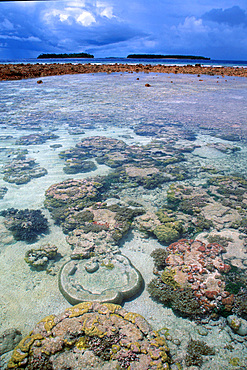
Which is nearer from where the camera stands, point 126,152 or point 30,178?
point 30,178

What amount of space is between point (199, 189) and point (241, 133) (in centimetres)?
473

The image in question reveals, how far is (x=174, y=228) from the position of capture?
12.3 feet

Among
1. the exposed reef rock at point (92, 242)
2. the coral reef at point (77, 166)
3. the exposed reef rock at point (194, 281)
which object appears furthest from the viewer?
the coral reef at point (77, 166)

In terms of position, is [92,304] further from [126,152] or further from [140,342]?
[126,152]

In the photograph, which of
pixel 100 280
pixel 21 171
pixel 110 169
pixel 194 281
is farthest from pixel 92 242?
pixel 21 171

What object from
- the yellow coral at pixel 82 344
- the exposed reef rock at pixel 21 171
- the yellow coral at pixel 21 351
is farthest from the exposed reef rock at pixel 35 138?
the yellow coral at pixel 82 344

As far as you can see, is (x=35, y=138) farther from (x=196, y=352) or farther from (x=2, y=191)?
(x=196, y=352)

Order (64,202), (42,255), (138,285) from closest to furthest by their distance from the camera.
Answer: (138,285)
(42,255)
(64,202)

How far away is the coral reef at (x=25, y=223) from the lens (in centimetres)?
360

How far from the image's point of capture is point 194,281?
9.06 ft

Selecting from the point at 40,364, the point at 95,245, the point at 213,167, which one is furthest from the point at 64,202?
the point at 213,167

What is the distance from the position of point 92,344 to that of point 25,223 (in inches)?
93.1

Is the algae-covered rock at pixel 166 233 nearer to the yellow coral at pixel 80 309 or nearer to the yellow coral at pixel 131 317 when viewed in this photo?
the yellow coral at pixel 131 317

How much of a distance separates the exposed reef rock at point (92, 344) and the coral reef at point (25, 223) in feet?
5.41
